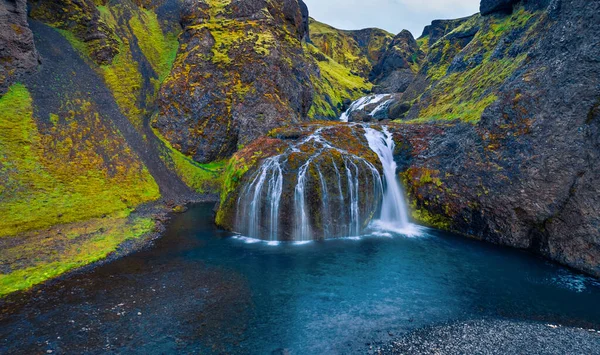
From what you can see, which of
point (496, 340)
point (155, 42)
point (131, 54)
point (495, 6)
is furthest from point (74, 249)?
point (495, 6)

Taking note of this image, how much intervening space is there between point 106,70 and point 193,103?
1171cm

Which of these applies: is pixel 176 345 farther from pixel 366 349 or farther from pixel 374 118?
pixel 374 118

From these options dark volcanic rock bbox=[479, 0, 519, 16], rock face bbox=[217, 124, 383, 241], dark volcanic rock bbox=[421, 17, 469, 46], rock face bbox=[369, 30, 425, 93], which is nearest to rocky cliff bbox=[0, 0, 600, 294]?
dark volcanic rock bbox=[479, 0, 519, 16]

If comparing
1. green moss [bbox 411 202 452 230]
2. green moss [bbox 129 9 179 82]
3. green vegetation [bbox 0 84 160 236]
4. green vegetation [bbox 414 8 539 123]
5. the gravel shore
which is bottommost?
the gravel shore

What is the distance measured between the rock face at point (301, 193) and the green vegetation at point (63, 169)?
36.3 feet

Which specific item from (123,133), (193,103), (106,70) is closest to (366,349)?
(123,133)

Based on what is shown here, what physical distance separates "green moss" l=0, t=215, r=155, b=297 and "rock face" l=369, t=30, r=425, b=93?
3533 inches

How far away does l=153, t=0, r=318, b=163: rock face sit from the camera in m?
40.0

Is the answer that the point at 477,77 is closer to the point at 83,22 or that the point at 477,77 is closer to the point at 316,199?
the point at 316,199

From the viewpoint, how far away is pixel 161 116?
39.3 m

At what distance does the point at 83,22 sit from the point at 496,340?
53.5 m

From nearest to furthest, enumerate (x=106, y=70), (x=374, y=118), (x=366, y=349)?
1. (x=366, y=349)
2. (x=106, y=70)
3. (x=374, y=118)

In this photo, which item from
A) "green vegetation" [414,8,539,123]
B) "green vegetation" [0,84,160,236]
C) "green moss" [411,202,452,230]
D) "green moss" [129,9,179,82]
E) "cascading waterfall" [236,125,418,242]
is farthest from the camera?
"green moss" [129,9,179,82]

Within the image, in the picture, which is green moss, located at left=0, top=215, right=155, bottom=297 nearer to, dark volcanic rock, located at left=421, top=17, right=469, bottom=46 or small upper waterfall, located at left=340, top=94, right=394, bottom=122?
small upper waterfall, located at left=340, top=94, right=394, bottom=122
